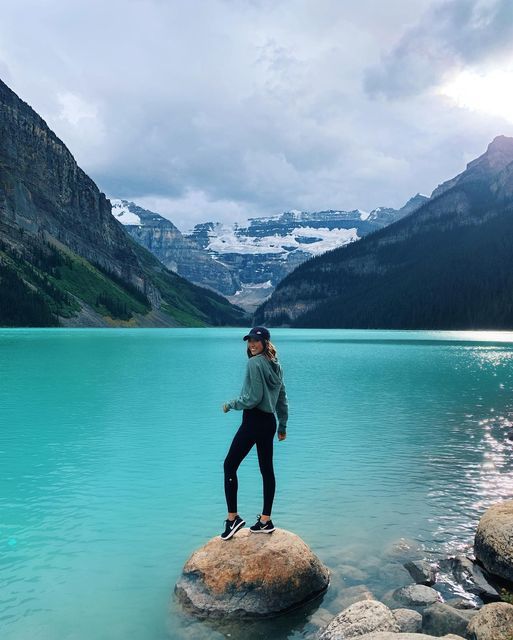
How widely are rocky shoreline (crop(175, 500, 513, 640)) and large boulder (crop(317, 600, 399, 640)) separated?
2 cm

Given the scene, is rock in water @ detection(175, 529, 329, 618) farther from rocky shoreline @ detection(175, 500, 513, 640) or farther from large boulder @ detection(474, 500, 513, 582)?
large boulder @ detection(474, 500, 513, 582)

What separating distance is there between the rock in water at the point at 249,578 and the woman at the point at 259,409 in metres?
0.52

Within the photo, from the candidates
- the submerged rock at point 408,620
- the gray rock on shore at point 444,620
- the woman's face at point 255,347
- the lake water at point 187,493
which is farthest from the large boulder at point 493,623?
the woman's face at point 255,347

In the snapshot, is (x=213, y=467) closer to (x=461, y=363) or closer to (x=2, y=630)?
(x=2, y=630)

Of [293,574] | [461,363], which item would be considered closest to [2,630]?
[293,574]

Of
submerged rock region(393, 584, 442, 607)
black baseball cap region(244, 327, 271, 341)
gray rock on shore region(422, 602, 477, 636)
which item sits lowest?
submerged rock region(393, 584, 442, 607)

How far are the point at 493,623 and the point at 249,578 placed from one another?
15.1ft

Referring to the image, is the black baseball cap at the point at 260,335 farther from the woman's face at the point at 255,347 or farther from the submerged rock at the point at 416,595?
the submerged rock at the point at 416,595

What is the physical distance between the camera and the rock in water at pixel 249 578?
34.1 ft

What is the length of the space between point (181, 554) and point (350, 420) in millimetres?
20681

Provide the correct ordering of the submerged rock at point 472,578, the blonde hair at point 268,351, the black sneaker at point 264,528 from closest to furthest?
the blonde hair at point 268,351
the submerged rock at point 472,578
the black sneaker at point 264,528

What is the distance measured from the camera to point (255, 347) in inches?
420

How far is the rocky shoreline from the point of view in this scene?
9.11 meters

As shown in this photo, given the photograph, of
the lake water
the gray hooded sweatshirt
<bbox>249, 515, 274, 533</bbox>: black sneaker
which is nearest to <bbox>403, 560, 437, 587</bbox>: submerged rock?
the lake water
